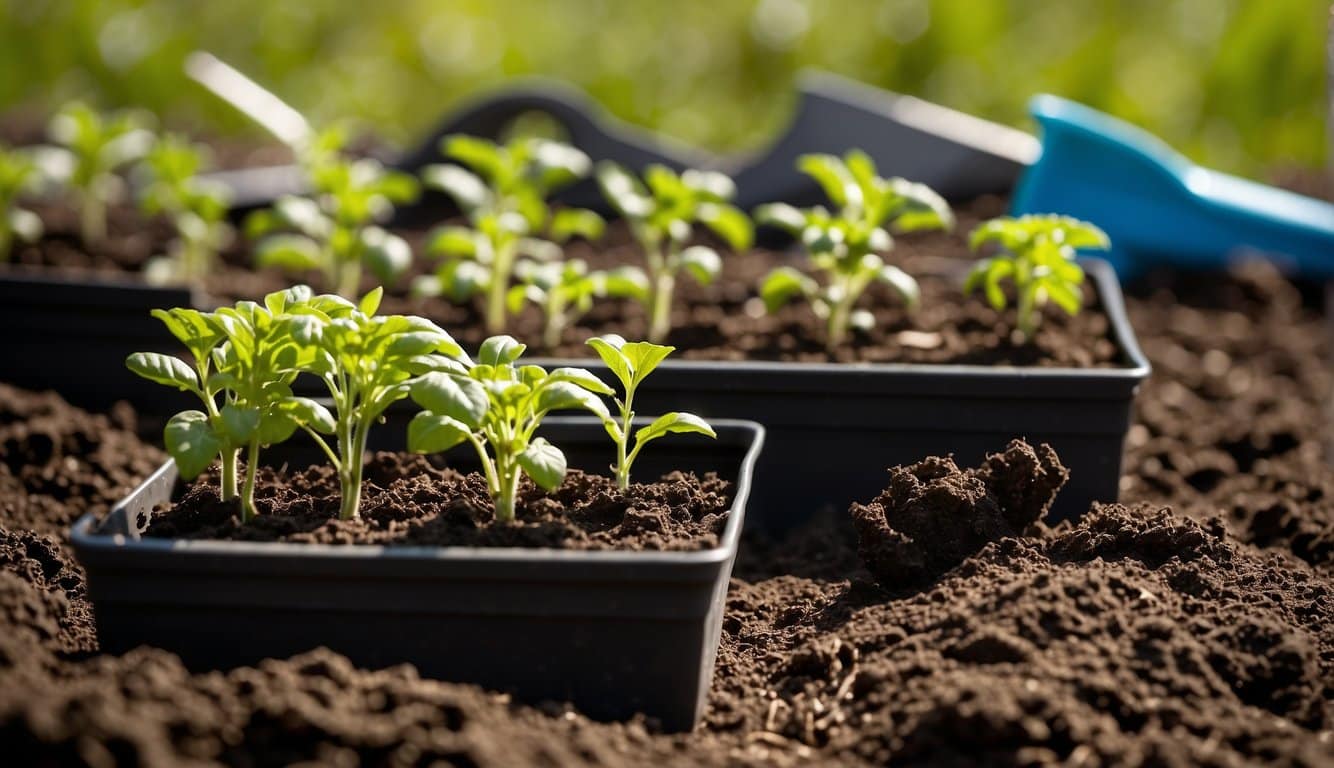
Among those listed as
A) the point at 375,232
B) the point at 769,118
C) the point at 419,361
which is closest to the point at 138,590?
the point at 419,361

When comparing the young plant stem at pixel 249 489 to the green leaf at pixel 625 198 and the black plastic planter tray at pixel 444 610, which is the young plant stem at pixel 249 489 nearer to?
the black plastic planter tray at pixel 444 610

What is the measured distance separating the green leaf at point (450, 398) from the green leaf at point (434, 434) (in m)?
0.02

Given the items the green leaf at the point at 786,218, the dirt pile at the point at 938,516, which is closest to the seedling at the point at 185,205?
the green leaf at the point at 786,218

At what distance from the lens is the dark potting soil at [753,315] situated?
2672mm

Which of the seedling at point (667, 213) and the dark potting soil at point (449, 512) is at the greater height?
the seedling at point (667, 213)

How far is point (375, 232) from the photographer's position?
122 inches

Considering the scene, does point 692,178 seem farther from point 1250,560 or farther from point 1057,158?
point 1250,560

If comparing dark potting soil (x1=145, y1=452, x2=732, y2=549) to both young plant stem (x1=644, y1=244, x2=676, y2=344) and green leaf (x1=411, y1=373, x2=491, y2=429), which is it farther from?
young plant stem (x1=644, y1=244, x2=676, y2=344)

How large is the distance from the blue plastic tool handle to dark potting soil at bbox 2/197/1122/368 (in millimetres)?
304

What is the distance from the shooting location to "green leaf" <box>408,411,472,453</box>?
1.76 metres

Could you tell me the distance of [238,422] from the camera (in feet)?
5.92

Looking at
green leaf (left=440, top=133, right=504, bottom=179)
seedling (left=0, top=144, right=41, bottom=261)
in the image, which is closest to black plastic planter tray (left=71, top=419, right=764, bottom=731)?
green leaf (left=440, top=133, right=504, bottom=179)

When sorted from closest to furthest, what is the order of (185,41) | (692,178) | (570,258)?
(692,178)
(570,258)
(185,41)

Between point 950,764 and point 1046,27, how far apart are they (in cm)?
506
